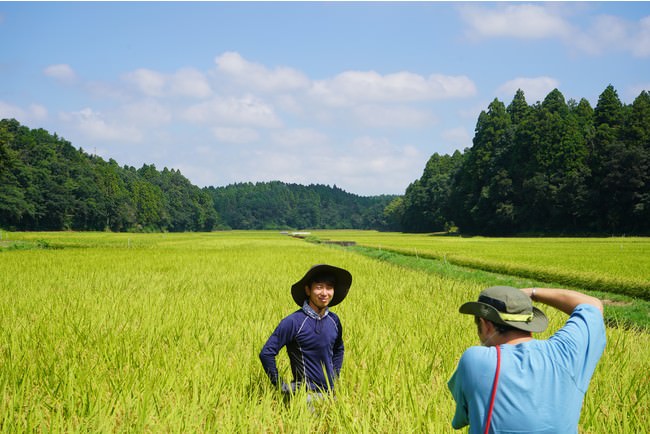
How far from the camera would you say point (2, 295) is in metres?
8.62

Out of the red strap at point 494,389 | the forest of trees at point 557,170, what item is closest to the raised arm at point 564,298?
the red strap at point 494,389

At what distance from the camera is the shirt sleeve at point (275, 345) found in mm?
3010

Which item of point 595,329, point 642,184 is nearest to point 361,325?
point 595,329

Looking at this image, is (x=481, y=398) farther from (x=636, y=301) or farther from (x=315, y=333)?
(x=636, y=301)

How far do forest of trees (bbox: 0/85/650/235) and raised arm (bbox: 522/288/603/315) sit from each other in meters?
42.6

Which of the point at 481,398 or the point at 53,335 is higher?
the point at 481,398

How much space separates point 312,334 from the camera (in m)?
3.12

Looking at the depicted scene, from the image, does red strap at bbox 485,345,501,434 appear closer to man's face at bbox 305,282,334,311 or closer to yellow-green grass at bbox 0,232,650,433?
yellow-green grass at bbox 0,232,650,433

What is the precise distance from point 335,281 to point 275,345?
20.8 inches

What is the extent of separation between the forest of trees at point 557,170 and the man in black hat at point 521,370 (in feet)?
168

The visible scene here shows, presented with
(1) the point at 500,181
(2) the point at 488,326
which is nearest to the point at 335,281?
(2) the point at 488,326

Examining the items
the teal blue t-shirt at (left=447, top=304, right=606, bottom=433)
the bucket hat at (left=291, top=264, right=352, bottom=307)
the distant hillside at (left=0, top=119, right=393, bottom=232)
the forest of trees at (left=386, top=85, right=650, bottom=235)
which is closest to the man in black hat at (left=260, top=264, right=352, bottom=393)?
the bucket hat at (left=291, top=264, right=352, bottom=307)

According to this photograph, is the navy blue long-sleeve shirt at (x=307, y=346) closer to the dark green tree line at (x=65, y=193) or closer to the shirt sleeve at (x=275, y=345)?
the shirt sleeve at (x=275, y=345)

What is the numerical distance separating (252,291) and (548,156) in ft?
179
